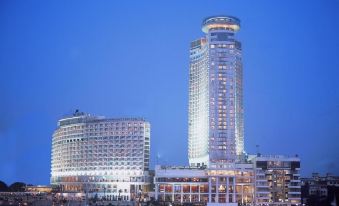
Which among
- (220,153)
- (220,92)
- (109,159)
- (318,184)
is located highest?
(220,92)

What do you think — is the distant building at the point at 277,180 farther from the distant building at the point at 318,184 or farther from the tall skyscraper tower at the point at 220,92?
the distant building at the point at 318,184

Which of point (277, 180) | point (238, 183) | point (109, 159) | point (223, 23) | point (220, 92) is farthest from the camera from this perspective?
point (109, 159)

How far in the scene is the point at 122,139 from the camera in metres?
119

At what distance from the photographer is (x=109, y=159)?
11956cm

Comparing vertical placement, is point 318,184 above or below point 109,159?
below

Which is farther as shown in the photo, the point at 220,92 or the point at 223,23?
the point at 223,23

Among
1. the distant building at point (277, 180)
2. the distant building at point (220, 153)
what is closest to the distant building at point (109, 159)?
the distant building at point (220, 153)

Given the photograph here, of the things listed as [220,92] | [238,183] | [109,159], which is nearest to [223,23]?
[220,92]

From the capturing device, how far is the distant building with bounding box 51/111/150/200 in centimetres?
11769

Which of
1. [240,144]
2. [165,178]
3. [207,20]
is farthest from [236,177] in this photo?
[207,20]

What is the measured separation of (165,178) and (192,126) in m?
24.0

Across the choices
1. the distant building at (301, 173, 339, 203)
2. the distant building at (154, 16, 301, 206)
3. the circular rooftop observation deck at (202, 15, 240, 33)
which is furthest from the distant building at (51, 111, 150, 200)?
the distant building at (301, 173, 339, 203)

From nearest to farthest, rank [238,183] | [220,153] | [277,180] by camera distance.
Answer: [277,180] → [238,183] → [220,153]

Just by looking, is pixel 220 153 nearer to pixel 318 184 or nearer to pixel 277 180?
pixel 277 180
